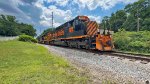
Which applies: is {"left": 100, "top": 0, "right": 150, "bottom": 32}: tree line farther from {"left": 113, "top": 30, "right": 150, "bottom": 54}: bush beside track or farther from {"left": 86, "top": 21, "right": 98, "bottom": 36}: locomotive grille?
{"left": 86, "top": 21, "right": 98, "bottom": 36}: locomotive grille

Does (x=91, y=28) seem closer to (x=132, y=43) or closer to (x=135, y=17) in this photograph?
(x=132, y=43)

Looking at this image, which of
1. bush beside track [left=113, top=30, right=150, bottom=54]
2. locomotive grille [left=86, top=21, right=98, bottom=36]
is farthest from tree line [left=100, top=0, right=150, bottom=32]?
locomotive grille [left=86, top=21, right=98, bottom=36]

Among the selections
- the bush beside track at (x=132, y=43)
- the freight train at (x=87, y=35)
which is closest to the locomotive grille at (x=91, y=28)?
the freight train at (x=87, y=35)

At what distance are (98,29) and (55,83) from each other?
13.9 m

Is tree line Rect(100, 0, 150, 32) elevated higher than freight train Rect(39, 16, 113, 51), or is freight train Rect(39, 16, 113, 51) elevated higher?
tree line Rect(100, 0, 150, 32)

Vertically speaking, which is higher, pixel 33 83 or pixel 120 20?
pixel 120 20

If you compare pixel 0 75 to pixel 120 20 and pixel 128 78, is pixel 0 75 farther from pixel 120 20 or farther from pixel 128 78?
pixel 120 20

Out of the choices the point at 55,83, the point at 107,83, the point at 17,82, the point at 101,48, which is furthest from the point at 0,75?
the point at 101,48

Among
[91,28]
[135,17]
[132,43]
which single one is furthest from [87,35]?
[135,17]

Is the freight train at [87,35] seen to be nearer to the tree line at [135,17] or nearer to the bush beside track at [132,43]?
the bush beside track at [132,43]

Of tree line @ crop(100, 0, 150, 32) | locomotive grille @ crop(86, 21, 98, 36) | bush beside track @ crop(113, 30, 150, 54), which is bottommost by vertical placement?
bush beside track @ crop(113, 30, 150, 54)

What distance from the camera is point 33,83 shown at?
18.5 feet

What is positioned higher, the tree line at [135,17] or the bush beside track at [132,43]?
the tree line at [135,17]

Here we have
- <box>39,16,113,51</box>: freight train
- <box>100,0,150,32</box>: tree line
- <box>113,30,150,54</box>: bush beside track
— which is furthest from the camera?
<box>100,0,150,32</box>: tree line
